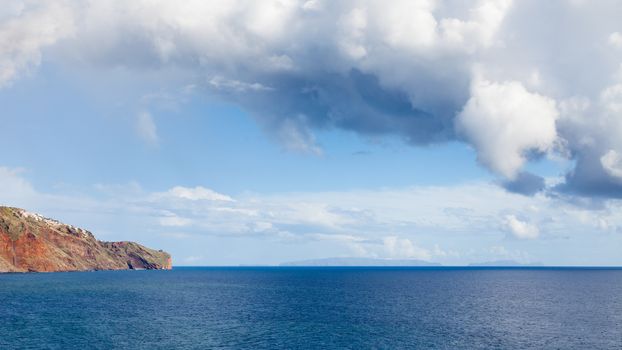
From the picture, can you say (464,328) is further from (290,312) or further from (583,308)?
(583,308)

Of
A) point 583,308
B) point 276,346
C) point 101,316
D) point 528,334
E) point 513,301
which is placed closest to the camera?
point 276,346

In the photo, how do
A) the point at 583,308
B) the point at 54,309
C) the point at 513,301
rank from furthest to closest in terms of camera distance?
the point at 513,301 < the point at 583,308 < the point at 54,309

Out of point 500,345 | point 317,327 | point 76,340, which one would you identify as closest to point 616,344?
point 500,345

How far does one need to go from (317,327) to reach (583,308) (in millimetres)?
87034

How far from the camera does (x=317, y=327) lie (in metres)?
106

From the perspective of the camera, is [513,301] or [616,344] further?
[513,301]

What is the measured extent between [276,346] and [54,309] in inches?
2854

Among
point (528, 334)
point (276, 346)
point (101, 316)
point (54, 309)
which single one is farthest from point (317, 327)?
point (54, 309)

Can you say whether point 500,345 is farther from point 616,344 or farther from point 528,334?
point 616,344

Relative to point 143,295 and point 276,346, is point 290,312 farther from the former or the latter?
point 143,295

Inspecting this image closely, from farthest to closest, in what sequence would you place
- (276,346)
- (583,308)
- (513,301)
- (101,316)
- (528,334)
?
(513,301) → (583,308) → (101,316) → (528,334) → (276,346)

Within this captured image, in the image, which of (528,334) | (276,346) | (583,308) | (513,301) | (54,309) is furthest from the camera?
(513,301)

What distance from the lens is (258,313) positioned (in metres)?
127

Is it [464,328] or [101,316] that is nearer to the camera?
[464,328]
